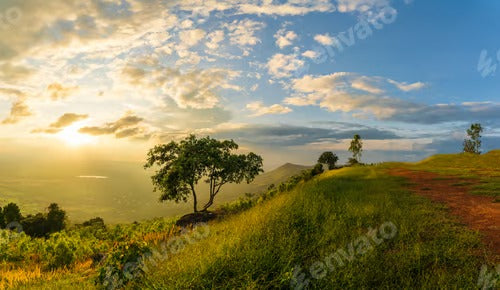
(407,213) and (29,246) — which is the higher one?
(407,213)

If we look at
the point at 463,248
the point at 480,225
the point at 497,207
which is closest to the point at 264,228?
the point at 463,248

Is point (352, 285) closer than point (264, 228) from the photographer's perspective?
Yes

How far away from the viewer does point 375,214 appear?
1520 centimetres

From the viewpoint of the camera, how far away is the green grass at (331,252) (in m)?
8.23

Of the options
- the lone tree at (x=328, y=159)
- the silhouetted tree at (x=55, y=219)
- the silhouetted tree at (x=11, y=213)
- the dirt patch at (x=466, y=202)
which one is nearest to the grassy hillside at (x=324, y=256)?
the dirt patch at (x=466, y=202)

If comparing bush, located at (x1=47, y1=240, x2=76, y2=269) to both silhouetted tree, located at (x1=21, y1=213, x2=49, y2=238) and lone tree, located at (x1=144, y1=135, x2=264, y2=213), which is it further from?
silhouetted tree, located at (x1=21, y1=213, x2=49, y2=238)

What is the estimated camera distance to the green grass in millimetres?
8227

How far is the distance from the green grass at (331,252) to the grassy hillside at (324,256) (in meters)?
0.03

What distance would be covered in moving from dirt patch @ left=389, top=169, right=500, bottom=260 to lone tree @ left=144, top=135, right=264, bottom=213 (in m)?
14.8

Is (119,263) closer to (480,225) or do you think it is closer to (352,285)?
(352,285)

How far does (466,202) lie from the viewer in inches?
742

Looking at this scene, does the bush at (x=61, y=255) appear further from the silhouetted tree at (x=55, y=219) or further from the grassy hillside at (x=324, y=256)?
the silhouetted tree at (x=55, y=219)

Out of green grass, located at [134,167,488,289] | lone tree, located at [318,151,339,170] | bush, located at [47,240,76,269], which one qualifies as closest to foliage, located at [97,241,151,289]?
green grass, located at [134,167,488,289]

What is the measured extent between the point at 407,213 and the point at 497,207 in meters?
6.10
